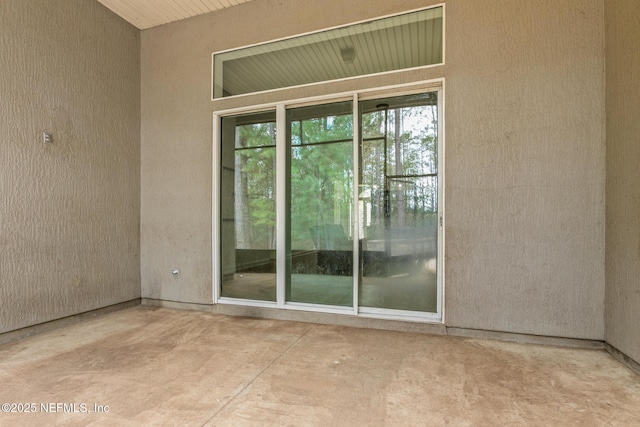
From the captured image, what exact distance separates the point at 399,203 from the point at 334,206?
2.35 ft

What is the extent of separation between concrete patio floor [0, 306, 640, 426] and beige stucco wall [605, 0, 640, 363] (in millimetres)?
372

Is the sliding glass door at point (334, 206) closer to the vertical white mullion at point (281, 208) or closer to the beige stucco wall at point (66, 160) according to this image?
the vertical white mullion at point (281, 208)

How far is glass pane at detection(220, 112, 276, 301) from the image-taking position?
3969 millimetres

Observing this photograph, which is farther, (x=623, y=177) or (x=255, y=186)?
(x=255, y=186)

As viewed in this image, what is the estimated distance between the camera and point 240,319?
3820 millimetres

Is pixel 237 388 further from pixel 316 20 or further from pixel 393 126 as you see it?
pixel 316 20

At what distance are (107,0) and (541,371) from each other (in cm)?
578

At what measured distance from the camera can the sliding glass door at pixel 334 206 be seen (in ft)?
11.1

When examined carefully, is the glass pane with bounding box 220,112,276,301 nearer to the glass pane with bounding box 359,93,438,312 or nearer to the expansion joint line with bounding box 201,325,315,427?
the expansion joint line with bounding box 201,325,315,427

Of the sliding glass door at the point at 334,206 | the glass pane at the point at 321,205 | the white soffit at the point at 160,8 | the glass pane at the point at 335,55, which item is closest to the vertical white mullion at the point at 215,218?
the sliding glass door at the point at 334,206

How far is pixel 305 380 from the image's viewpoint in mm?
2320

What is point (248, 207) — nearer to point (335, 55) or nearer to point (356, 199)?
point (356, 199)

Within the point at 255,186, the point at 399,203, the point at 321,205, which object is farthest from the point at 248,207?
the point at 399,203

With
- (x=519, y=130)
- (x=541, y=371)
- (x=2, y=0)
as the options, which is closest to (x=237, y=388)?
(x=541, y=371)
